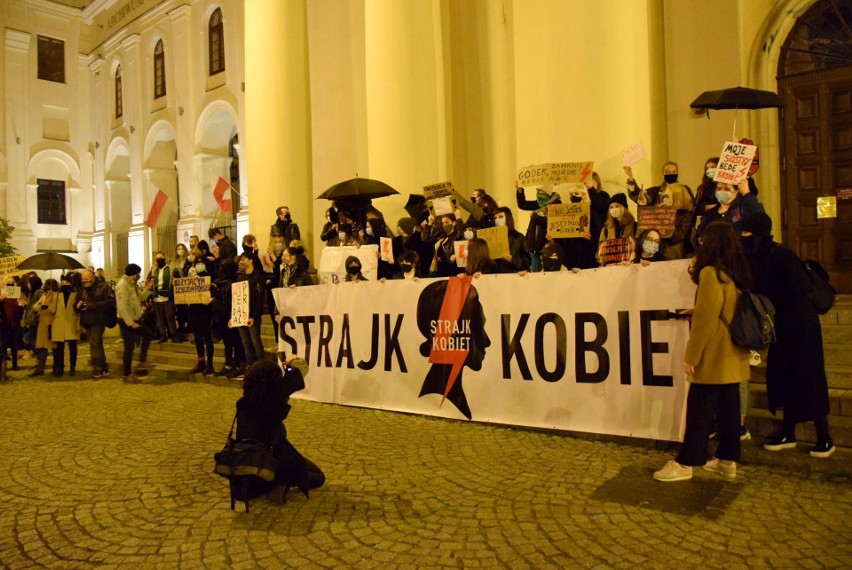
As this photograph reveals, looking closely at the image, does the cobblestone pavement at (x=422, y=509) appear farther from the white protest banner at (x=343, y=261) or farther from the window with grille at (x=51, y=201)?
the window with grille at (x=51, y=201)

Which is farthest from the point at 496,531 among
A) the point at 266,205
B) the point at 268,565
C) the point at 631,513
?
the point at 266,205

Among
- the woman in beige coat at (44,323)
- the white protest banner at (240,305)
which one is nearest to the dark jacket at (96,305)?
the woman in beige coat at (44,323)

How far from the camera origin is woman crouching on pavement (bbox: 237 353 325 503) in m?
4.82

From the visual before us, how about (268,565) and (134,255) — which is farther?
(134,255)

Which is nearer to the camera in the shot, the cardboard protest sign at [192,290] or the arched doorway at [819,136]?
the arched doorway at [819,136]

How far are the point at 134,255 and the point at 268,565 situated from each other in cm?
2670

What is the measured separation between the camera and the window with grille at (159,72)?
27.0 m

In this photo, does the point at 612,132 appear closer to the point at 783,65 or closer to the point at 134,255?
the point at 783,65

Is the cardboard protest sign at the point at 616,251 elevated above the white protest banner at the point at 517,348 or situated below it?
above

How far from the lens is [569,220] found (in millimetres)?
7828

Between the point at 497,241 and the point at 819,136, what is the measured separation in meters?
5.60

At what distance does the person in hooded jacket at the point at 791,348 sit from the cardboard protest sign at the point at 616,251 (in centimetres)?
148

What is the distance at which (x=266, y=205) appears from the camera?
15.8 meters

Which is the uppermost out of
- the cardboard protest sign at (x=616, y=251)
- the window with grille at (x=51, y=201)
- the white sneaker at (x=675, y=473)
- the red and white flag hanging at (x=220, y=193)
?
the window with grille at (x=51, y=201)
